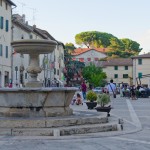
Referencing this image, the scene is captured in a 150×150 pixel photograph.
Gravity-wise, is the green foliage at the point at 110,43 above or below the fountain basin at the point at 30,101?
above

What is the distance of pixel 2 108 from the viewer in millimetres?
12375

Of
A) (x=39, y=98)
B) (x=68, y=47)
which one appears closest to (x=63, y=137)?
(x=39, y=98)

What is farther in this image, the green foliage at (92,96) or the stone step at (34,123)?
the green foliage at (92,96)

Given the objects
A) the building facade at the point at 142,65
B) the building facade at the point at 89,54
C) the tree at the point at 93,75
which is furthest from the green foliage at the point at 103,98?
the building facade at the point at 89,54

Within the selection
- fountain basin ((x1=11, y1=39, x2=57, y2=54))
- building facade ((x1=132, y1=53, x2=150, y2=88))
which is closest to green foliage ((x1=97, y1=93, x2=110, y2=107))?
fountain basin ((x1=11, y1=39, x2=57, y2=54))

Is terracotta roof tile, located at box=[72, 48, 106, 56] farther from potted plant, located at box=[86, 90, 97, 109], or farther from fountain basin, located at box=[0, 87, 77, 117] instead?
fountain basin, located at box=[0, 87, 77, 117]

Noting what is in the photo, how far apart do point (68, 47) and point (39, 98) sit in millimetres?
106563

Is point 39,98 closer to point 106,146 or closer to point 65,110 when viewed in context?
point 65,110

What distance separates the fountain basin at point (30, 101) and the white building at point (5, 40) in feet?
100

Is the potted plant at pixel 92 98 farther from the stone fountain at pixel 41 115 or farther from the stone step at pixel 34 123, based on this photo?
the stone step at pixel 34 123

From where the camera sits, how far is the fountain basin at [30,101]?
11852mm

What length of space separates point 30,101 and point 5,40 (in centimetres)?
3276

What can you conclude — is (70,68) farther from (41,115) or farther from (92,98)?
(41,115)

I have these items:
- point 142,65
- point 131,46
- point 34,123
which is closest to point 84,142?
point 34,123
